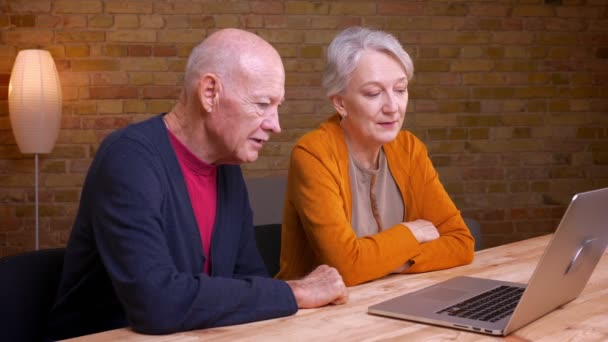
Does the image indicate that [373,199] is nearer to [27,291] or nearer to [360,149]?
[360,149]

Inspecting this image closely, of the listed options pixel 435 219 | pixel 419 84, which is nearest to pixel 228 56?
pixel 435 219

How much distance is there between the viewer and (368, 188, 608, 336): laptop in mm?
1562

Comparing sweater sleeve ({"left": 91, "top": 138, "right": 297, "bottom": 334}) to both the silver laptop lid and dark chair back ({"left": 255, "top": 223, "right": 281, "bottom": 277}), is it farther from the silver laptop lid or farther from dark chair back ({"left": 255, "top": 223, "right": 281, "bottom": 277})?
dark chair back ({"left": 255, "top": 223, "right": 281, "bottom": 277})

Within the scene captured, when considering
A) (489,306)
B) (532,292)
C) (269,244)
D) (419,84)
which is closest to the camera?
(532,292)

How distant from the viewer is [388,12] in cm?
533

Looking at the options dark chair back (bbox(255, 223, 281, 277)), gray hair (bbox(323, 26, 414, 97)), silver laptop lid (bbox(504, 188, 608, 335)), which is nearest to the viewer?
silver laptop lid (bbox(504, 188, 608, 335))

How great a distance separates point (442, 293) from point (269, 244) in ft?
2.98

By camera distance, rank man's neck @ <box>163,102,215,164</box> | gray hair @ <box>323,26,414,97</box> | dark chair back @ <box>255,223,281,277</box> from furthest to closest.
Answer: dark chair back @ <box>255,223,281,277</box> → gray hair @ <box>323,26,414,97</box> → man's neck @ <box>163,102,215,164</box>

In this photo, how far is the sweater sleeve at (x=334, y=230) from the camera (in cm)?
220

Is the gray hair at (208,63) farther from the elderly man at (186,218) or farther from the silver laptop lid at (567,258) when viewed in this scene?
the silver laptop lid at (567,258)

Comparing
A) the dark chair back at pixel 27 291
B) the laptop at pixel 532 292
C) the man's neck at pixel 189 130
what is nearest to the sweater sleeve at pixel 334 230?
the laptop at pixel 532 292

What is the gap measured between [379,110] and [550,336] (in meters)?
1.09

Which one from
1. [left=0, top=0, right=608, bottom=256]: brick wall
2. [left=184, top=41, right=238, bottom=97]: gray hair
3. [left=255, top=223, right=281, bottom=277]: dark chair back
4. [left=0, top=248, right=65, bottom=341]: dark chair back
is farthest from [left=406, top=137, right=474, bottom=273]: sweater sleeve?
[left=0, top=0, right=608, bottom=256]: brick wall

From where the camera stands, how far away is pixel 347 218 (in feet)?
8.25
